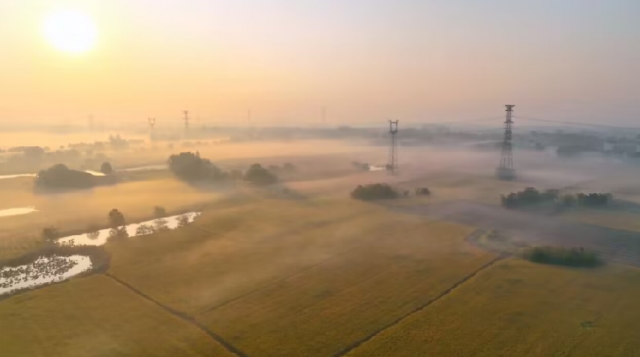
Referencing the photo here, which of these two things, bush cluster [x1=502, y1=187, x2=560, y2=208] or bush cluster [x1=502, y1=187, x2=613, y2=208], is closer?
bush cluster [x1=502, y1=187, x2=560, y2=208]

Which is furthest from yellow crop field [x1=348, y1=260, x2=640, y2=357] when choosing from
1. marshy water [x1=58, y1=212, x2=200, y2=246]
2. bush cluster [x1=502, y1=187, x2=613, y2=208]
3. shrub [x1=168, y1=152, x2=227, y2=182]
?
shrub [x1=168, y1=152, x2=227, y2=182]

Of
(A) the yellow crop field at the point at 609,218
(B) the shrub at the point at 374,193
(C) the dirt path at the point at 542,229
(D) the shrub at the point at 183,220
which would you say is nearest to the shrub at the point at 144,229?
(D) the shrub at the point at 183,220

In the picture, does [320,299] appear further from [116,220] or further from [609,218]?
[609,218]

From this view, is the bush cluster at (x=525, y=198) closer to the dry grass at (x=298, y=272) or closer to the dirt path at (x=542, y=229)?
the dirt path at (x=542, y=229)

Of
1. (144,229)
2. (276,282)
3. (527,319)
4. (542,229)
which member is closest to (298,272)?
(276,282)

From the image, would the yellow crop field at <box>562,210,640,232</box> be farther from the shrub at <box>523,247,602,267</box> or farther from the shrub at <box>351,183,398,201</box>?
the shrub at <box>351,183,398,201</box>

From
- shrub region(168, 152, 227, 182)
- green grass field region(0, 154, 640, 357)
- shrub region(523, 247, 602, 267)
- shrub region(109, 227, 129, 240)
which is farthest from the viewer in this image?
shrub region(168, 152, 227, 182)
